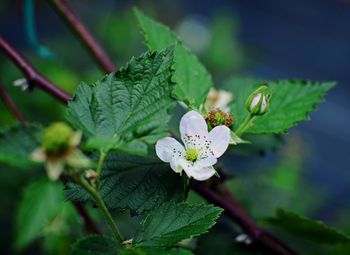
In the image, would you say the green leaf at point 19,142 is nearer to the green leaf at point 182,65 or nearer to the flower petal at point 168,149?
the flower petal at point 168,149

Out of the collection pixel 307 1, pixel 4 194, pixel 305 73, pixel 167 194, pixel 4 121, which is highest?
pixel 307 1

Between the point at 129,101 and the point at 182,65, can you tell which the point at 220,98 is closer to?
the point at 182,65

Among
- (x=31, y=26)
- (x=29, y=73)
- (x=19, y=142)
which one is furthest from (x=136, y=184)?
(x=31, y=26)

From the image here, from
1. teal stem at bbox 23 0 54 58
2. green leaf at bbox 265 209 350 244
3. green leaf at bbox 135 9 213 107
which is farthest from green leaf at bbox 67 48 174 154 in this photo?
teal stem at bbox 23 0 54 58

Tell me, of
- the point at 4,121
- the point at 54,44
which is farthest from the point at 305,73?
the point at 4,121

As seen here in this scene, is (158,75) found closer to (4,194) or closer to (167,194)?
(167,194)

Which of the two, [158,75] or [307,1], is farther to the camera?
[307,1]

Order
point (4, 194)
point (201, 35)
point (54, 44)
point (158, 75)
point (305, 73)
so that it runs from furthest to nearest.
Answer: point (305, 73), point (201, 35), point (54, 44), point (4, 194), point (158, 75)

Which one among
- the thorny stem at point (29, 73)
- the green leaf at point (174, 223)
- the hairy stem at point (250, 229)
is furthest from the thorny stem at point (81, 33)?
the green leaf at point (174, 223)
